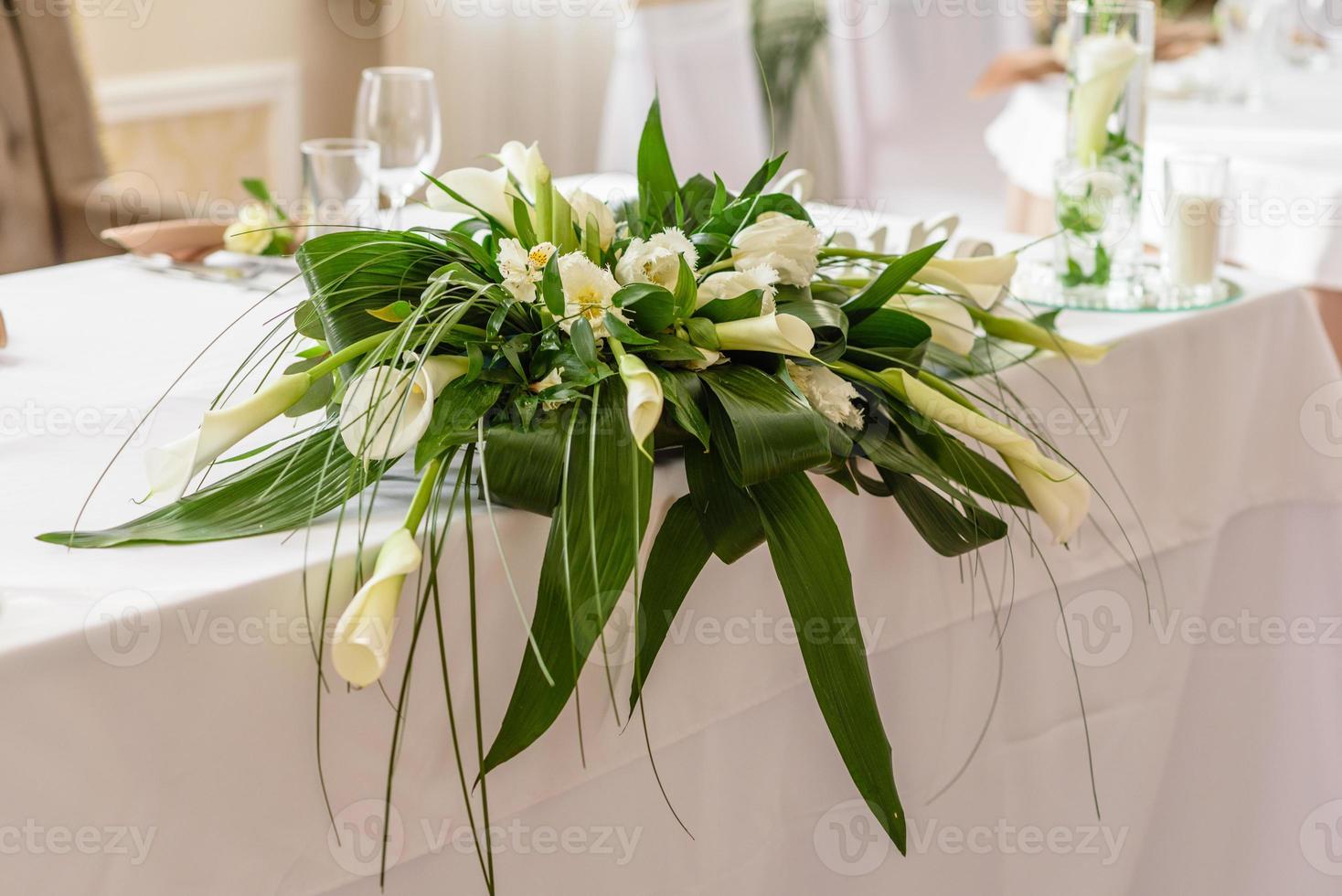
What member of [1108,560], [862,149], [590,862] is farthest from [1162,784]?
[862,149]

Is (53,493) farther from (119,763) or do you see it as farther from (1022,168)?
(1022,168)

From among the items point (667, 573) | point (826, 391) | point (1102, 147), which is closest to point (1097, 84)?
point (1102, 147)

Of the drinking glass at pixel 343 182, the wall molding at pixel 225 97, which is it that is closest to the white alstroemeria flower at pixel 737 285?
the drinking glass at pixel 343 182

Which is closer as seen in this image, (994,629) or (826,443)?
(826,443)

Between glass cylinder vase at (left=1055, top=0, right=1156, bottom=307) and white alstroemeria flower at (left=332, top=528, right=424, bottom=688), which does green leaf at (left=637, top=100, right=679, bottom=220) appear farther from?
glass cylinder vase at (left=1055, top=0, right=1156, bottom=307)

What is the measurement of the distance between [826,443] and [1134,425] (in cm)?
50

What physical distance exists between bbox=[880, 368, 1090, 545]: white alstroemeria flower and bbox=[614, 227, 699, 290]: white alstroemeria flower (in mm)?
127

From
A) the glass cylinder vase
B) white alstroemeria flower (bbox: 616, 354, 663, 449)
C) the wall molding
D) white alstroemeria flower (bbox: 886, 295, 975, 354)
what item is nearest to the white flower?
white alstroemeria flower (bbox: 616, 354, 663, 449)

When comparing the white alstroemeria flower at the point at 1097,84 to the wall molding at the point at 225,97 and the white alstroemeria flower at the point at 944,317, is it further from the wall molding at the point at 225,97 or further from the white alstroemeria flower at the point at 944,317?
the wall molding at the point at 225,97

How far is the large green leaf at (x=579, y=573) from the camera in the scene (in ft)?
1.91

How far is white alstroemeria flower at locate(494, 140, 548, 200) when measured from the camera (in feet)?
2.46

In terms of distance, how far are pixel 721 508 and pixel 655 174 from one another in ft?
0.82

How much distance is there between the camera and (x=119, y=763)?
1.75ft

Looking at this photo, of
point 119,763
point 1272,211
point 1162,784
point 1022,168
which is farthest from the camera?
point 1022,168
